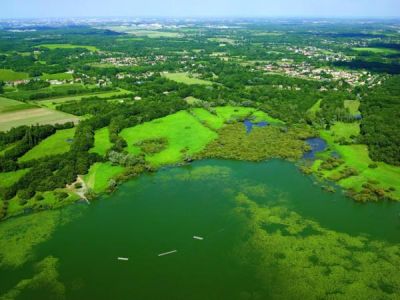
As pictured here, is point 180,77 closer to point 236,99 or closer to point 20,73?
point 236,99

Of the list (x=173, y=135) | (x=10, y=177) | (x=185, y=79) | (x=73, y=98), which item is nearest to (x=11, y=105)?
(x=73, y=98)

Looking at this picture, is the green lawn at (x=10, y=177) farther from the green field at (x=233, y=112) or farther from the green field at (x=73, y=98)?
the green field at (x=233, y=112)

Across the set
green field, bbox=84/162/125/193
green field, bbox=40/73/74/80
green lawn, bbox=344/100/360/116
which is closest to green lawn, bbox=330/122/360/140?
green lawn, bbox=344/100/360/116

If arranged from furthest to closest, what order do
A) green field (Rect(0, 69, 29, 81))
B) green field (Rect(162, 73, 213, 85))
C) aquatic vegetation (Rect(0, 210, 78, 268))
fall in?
green field (Rect(0, 69, 29, 81)) < green field (Rect(162, 73, 213, 85)) < aquatic vegetation (Rect(0, 210, 78, 268))

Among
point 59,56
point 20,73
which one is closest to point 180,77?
point 20,73

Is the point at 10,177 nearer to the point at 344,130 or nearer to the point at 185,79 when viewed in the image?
the point at 344,130

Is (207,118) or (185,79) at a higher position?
(185,79)

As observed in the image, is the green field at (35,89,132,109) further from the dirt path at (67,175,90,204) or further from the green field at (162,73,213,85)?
the dirt path at (67,175,90,204)
